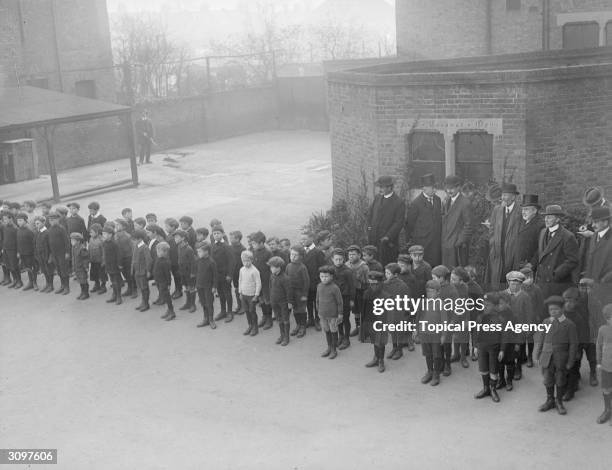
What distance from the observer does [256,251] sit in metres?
12.7

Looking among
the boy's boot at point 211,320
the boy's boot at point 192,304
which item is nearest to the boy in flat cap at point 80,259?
the boy's boot at point 192,304

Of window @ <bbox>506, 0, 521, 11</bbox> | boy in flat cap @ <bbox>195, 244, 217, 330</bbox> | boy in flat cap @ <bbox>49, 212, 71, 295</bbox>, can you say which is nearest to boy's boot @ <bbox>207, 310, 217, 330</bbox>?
boy in flat cap @ <bbox>195, 244, 217, 330</bbox>

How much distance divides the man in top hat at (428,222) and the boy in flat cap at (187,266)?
3.37 metres

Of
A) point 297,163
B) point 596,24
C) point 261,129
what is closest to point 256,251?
point 297,163

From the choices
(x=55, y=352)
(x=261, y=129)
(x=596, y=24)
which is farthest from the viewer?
(x=261, y=129)

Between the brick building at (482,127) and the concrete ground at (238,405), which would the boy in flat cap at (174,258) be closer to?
the concrete ground at (238,405)

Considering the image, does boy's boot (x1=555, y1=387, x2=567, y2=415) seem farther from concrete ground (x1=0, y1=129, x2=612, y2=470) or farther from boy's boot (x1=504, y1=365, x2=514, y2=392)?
boy's boot (x1=504, y1=365, x2=514, y2=392)

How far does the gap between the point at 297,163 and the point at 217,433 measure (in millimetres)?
17682

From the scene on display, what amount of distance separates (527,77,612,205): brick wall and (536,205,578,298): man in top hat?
11.3 ft

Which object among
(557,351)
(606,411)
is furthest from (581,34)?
(606,411)

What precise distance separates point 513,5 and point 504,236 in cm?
1588

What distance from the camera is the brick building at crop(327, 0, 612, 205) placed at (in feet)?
46.1

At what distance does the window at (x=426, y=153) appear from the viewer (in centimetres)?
1523

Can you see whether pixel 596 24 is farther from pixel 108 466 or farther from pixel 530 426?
pixel 108 466
